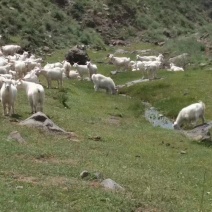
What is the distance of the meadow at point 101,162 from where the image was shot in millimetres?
12852

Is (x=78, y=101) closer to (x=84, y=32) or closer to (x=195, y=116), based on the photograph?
(x=195, y=116)

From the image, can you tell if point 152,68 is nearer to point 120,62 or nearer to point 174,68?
point 120,62

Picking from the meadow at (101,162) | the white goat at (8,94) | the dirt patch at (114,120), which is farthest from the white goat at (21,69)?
the white goat at (8,94)

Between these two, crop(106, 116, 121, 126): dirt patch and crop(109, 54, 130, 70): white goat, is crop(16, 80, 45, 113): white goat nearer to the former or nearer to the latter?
crop(106, 116, 121, 126): dirt patch

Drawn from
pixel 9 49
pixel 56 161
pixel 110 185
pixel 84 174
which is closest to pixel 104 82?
pixel 9 49

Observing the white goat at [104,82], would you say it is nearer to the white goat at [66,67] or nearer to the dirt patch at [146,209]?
the white goat at [66,67]

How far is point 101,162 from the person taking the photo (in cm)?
1748

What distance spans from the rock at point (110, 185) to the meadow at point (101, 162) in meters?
0.21

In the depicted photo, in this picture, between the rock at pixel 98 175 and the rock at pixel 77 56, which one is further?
the rock at pixel 77 56

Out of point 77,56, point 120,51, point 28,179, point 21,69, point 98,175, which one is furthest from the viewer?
point 120,51

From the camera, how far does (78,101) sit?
32.2 metres

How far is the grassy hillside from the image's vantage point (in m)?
60.1

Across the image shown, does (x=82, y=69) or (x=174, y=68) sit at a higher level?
(x=82, y=69)

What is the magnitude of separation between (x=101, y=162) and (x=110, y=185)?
10.5 feet
